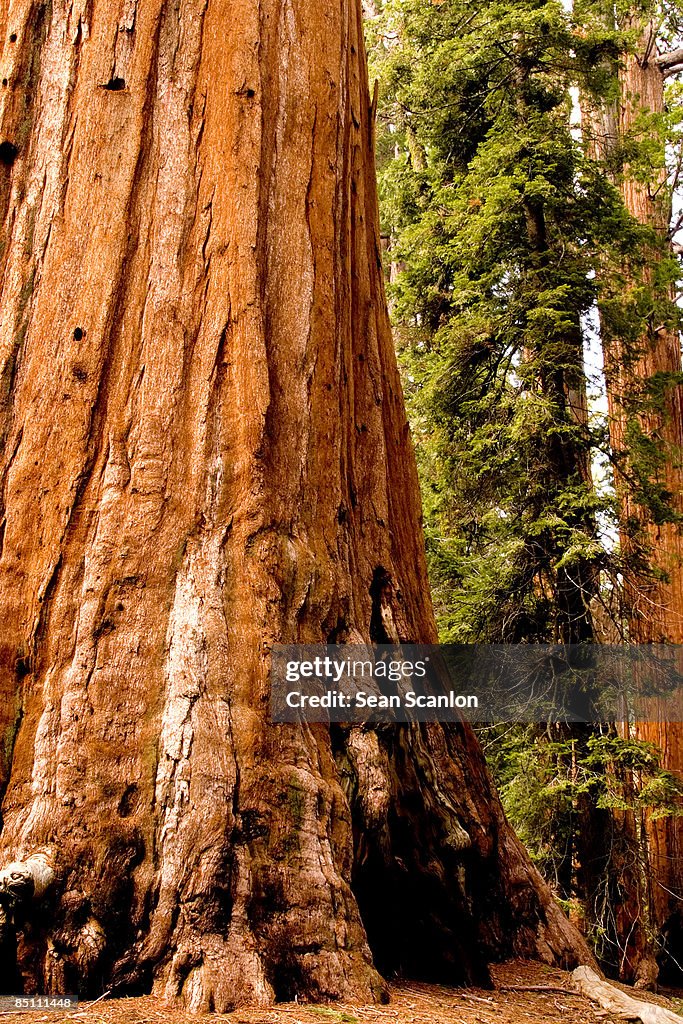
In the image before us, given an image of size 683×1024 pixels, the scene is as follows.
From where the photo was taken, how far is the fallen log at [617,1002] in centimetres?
375

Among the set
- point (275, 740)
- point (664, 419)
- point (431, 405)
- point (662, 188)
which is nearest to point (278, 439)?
point (275, 740)

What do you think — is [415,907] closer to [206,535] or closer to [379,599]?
[379,599]

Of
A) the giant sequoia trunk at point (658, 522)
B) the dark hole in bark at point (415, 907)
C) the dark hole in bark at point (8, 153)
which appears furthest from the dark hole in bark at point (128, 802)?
the giant sequoia trunk at point (658, 522)

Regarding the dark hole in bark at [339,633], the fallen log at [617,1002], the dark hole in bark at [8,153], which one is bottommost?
the fallen log at [617,1002]

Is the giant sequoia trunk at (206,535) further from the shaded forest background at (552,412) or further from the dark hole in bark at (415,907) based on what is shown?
the shaded forest background at (552,412)

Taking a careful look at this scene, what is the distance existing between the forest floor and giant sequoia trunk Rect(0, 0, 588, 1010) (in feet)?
0.36

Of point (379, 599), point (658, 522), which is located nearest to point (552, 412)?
point (658, 522)

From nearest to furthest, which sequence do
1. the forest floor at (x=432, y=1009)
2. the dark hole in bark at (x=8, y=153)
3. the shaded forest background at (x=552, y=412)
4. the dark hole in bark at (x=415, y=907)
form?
1. the forest floor at (x=432, y=1009)
2. the dark hole in bark at (x=415, y=907)
3. the dark hole in bark at (x=8, y=153)
4. the shaded forest background at (x=552, y=412)

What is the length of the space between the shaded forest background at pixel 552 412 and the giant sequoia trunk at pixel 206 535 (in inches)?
125

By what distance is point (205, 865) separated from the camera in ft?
10.2

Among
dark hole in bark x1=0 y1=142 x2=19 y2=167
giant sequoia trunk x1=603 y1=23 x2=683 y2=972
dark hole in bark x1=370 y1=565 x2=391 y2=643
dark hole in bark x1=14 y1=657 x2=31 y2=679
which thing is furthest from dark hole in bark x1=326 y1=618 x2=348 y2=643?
giant sequoia trunk x1=603 y1=23 x2=683 y2=972

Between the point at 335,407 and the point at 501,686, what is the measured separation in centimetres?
462

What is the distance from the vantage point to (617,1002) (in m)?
3.93

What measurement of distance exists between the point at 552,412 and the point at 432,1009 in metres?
5.85
